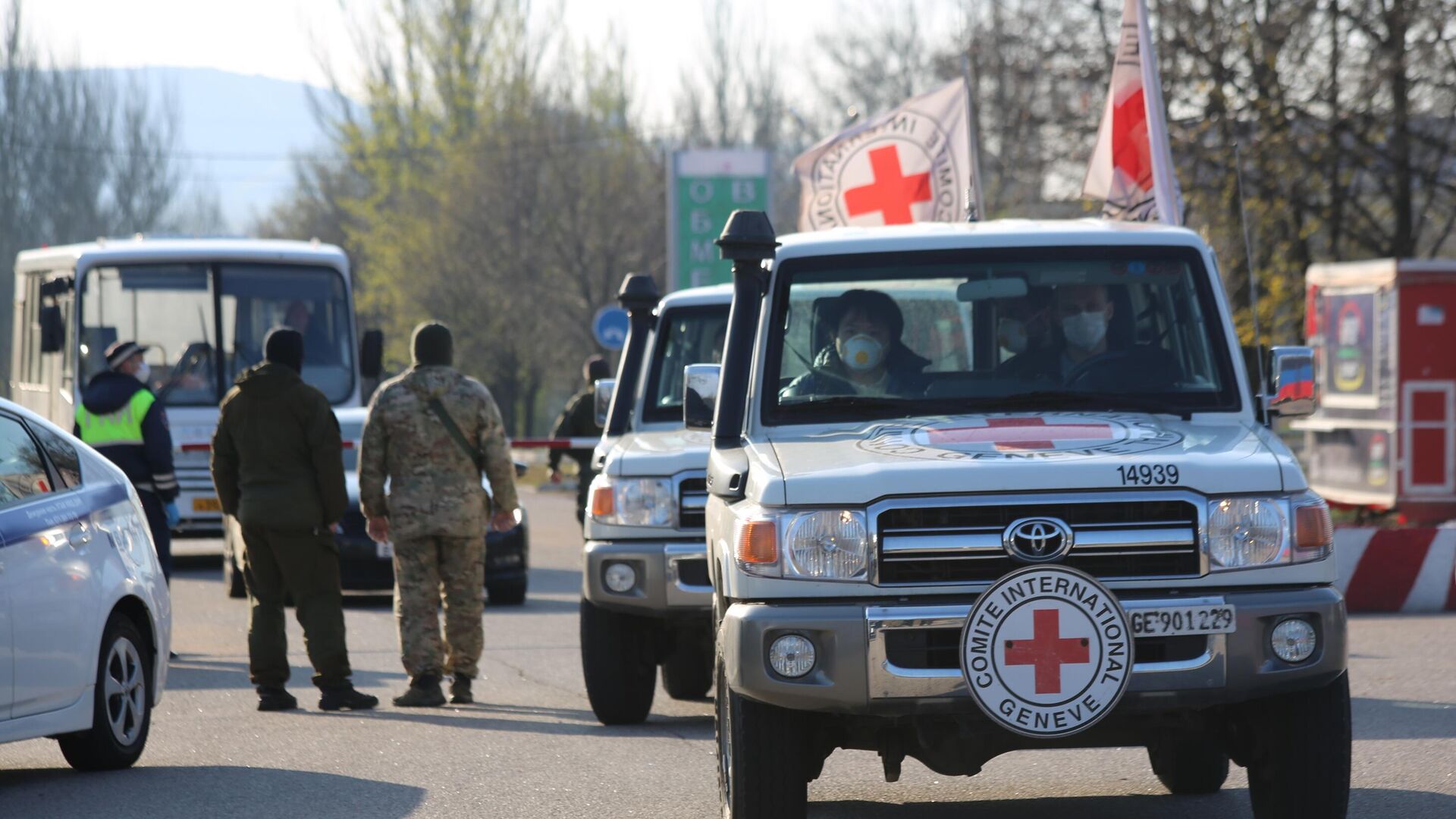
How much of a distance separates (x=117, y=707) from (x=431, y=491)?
7.29 feet

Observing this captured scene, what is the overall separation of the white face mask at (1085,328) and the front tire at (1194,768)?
167 centimetres

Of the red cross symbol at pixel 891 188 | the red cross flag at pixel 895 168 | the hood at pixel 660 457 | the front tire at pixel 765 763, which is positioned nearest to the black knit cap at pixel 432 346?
the hood at pixel 660 457

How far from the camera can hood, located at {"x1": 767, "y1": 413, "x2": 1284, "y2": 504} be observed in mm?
5723

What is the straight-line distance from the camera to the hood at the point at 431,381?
10.4 m

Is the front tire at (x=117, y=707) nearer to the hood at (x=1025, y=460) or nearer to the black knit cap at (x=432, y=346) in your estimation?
the black knit cap at (x=432, y=346)

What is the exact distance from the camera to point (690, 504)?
9.62 meters

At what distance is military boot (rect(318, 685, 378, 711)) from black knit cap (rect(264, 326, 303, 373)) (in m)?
1.60

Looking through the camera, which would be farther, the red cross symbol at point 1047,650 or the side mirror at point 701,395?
the side mirror at point 701,395

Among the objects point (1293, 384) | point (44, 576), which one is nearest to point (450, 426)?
point (44, 576)

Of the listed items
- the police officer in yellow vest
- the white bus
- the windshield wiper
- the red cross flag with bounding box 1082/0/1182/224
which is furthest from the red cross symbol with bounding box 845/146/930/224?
the windshield wiper

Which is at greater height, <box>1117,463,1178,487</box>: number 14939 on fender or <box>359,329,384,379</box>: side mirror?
<box>1117,463,1178,487</box>: number 14939 on fender

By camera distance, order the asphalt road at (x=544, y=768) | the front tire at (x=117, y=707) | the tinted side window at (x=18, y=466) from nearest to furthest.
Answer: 1. the asphalt road at (x=544, y=768)
2. the tinted side window at (x=18, y=466)
3. the front tire at (x=117, y=707)

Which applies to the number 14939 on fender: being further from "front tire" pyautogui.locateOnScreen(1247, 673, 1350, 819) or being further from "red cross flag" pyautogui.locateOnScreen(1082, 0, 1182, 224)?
"red cross flag" pyautogui.locateOnScreen(1082, 0, 1182, 224)

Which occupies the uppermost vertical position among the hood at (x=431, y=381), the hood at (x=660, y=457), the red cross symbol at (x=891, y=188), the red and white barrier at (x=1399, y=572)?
the red cross symbol at (x=891, y=188)
